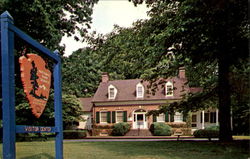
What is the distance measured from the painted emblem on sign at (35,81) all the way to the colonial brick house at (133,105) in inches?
1229

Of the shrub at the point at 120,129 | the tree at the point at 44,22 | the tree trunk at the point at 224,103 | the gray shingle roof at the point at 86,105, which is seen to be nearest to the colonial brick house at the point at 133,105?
the shrub at the point at 120,129

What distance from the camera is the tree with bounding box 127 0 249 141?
10.2 metres

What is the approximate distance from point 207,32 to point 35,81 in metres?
7.47

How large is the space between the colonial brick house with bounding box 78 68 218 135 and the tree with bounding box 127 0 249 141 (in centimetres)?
2255

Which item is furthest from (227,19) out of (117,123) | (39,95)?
(117,123)

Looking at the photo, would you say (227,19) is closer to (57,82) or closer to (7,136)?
(57,82)

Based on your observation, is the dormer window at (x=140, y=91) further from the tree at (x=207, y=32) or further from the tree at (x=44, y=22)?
the tree at (x=207, y=32)

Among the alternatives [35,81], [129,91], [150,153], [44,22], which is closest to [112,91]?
[129,91]

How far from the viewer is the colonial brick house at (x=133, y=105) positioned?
36.9 metres

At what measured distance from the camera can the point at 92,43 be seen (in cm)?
1516

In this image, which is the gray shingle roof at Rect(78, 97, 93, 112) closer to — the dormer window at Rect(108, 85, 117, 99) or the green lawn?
the dormer window at Rect(108, 85, 117, 99)

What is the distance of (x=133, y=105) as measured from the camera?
125 ft

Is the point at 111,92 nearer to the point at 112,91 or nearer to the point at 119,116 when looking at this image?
the point at 112,91

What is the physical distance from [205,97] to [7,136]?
41.5 feet
